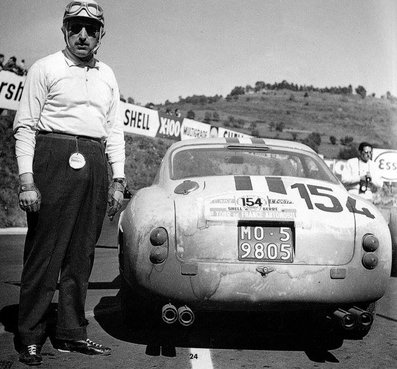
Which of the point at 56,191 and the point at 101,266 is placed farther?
the point at 101,266

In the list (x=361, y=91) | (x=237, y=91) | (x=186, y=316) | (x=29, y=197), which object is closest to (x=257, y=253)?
(x=186, y=316)

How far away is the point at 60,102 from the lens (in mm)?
3879

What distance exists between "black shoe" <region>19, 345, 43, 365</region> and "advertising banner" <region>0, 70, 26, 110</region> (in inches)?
520

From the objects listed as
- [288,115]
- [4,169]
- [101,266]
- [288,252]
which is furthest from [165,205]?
[288,115]

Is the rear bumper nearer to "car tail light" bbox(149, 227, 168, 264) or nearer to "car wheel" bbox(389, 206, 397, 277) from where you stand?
"car tail light" bbox(149, 227, 168, 264)

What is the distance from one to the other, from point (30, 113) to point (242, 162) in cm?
196

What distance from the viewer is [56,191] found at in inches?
151

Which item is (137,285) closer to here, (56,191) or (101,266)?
(56,191)

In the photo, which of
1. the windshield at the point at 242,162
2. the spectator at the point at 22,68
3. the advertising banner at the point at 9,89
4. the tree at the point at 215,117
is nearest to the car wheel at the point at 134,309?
the windshield at the point at 242,162

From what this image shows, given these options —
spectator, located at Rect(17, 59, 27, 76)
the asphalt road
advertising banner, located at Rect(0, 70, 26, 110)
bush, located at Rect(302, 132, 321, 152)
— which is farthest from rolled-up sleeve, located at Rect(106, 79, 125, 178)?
bush, located at Rect(302, 132, 321, 152)

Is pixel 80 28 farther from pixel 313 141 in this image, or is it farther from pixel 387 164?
pixel 313 141

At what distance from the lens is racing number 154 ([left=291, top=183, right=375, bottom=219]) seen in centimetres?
403

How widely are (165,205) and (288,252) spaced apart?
81 cm

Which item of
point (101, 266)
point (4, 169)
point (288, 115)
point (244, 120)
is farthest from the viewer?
point (288, 115)
